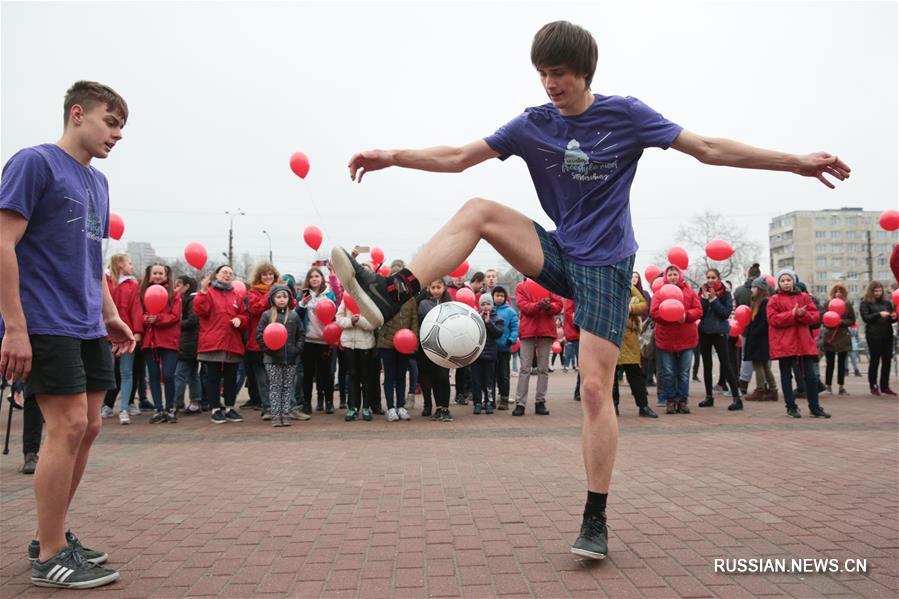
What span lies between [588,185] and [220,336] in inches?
276

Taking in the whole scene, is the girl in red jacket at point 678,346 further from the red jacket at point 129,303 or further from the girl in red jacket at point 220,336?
the red jacket at point 129,303

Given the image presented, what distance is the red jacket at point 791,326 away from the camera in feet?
29.6

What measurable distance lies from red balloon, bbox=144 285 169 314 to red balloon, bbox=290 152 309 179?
248 cm

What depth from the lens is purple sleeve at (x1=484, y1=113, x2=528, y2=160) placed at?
3.57 metres

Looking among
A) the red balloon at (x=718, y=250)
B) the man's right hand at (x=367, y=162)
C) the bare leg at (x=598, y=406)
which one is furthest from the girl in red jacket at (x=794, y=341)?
the man's right hand at (x=367, y=162)

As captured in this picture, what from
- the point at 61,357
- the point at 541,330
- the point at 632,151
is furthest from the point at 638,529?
the point at 541,330

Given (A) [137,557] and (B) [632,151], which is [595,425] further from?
(A) [137,557]

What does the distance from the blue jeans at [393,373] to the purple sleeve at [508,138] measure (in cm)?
620

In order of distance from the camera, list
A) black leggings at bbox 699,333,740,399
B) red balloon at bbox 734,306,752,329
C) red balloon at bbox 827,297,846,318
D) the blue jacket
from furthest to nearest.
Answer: red balloon at bbox 827,297,846,318, red balloon at bbox 734,306,752,329, the blue jacket, black leggings at bbox 699,333,740,399

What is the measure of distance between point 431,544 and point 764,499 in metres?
2.45

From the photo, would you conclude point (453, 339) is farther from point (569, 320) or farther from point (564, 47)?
point (569, 320)

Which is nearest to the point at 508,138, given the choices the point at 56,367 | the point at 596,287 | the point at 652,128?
the point at 652,128

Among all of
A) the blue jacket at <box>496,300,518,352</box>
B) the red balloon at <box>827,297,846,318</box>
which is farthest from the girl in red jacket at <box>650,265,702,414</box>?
the red balloon at <box>827,297,846,318</box>

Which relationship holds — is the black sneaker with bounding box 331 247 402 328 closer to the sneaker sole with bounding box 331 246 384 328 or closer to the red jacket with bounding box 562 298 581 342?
the sneaker sole with bounding box 331 246 384 328
